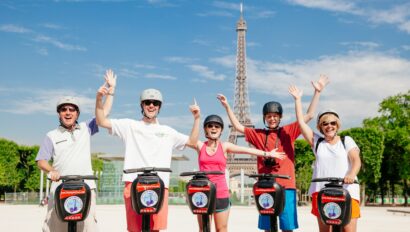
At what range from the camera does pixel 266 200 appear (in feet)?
15.1

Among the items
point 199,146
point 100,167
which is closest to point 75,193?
point 199,146

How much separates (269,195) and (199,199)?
2.18 ft

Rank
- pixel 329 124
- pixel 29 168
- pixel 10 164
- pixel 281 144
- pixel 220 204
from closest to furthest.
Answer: pixel 329 124, pixel 220 204, pixel 281 144, pixel 10 164, pixel 29 168

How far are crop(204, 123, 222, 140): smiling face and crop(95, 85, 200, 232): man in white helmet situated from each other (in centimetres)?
20

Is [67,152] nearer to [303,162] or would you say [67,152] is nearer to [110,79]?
[110,79]

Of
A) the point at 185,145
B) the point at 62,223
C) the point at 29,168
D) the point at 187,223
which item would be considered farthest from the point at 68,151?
the point at 29,168

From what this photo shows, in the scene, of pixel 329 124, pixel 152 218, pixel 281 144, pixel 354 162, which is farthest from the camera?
pixel 281 144

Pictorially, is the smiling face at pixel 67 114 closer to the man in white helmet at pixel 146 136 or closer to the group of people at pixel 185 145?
the group of people at pixel 185 145

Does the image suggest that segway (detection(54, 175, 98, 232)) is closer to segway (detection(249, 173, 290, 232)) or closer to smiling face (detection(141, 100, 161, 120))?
smiling face (detection(141, 100, 161, 120))

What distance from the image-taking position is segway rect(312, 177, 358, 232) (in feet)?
14.2

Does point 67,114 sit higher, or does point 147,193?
point 67,114

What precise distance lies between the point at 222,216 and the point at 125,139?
133 cm

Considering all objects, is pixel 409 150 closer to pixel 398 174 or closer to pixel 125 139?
pixel 398 174

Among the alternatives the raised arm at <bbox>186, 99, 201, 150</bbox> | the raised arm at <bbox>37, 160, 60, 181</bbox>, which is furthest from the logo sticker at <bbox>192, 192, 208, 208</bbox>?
the raised arm at <bbox>37, 160, 60, 181</bbox>
